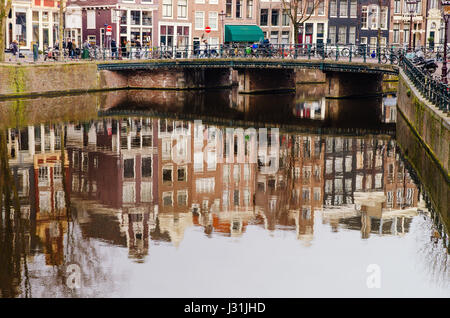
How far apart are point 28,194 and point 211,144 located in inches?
455

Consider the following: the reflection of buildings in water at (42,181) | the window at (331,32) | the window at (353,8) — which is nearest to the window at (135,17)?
the window at (331,32)

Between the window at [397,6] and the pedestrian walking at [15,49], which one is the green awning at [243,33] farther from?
the pedestrian walking at [15,49]

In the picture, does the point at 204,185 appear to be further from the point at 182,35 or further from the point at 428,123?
the point at 182,35

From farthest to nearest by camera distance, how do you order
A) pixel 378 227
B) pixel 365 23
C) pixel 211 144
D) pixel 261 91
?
pixel 365 23, pixel 261 91, pixel 211 144, pixel 378 227

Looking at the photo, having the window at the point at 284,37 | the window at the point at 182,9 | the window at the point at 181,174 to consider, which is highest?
the window at the point at 182,9

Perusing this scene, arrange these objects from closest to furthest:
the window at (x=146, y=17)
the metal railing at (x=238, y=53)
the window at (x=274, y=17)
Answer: the metal railing at (x=238, y=53) < the window at (x=146, y=17) < the window at (x=274, y=17)

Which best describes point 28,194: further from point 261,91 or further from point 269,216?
point 261,91

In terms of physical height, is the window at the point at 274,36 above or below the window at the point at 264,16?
below

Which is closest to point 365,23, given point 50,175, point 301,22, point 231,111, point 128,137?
point 301,22

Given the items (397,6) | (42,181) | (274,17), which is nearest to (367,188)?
(42,181)

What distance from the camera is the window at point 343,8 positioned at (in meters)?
76.8

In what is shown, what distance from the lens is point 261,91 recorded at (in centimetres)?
5766

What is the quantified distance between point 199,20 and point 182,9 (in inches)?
78.6

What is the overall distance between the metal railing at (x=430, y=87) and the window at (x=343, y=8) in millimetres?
36597
